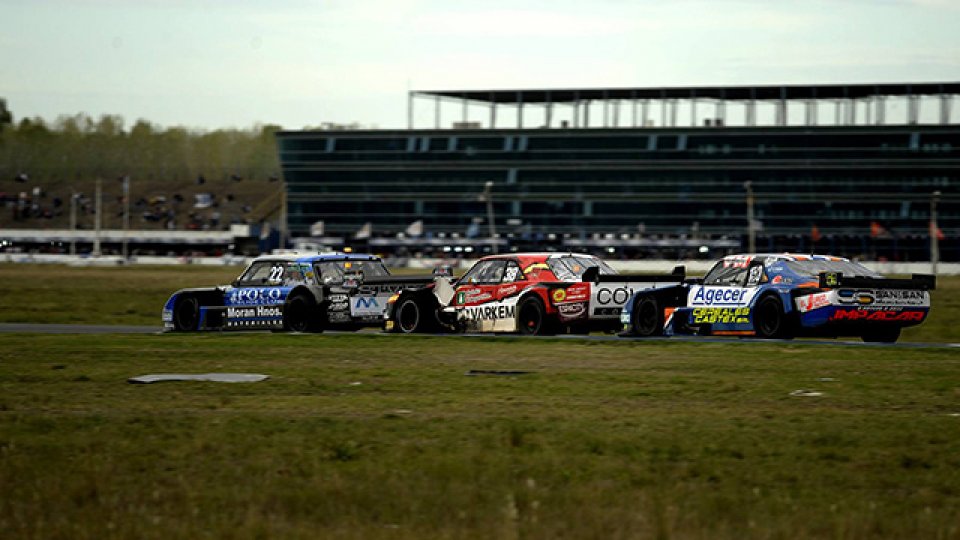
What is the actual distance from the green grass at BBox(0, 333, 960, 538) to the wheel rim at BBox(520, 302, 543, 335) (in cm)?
615

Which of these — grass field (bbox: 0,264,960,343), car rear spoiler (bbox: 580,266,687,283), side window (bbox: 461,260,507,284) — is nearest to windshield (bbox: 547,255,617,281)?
car rear spoiler (bbox: 580,266,687,283)

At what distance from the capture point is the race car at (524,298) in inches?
994

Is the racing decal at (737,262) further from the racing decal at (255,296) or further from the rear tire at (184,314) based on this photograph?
the rear tire at (184,314)

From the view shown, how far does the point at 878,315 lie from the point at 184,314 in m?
13.2

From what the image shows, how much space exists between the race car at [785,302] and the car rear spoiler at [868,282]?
15mm

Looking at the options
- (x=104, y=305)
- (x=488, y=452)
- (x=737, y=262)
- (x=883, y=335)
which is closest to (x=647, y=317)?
(x=737, y=262)

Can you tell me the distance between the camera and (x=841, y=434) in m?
12.2

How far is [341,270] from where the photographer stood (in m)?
27.7

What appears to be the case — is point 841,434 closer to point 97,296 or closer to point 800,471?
point 800,471

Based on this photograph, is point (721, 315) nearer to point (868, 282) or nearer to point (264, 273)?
point (868, 282)

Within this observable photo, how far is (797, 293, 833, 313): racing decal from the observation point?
→ 2214 centimetres

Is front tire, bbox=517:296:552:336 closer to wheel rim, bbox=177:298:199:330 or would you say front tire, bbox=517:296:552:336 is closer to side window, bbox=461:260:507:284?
side window, bbox=461:260:507:284

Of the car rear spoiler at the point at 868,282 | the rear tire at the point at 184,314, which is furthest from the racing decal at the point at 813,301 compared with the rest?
the rear tire at the point at 184,314

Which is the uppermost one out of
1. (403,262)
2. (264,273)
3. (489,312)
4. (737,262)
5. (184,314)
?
(403,262)
